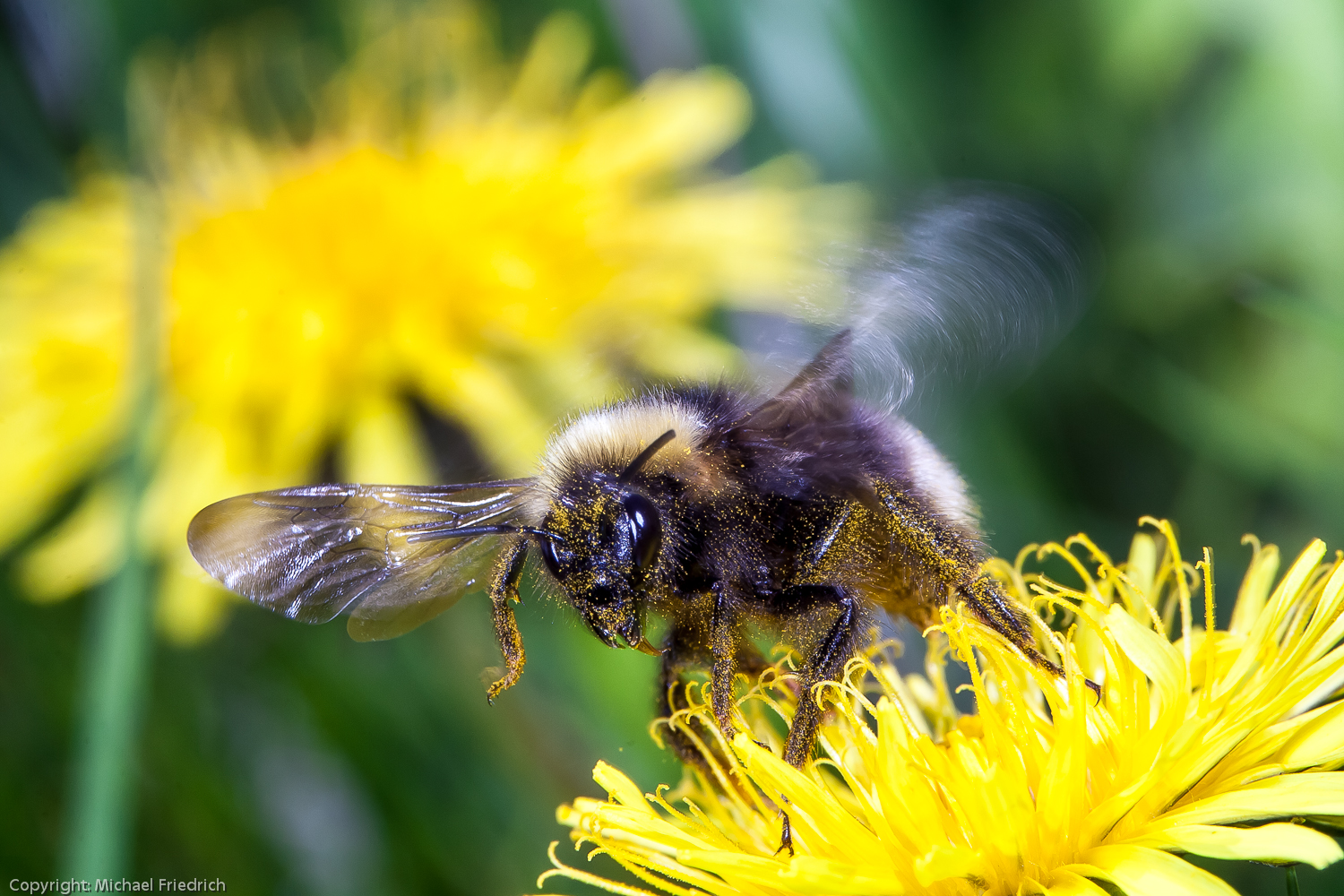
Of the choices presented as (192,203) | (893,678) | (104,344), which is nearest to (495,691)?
(893,678)

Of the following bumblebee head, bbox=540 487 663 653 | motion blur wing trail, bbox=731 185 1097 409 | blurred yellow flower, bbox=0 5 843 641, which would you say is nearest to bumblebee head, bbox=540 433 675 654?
bumblebee head, bbox=540 487 663 653

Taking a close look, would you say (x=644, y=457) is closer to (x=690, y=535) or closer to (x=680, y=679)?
(x=690, y=535)

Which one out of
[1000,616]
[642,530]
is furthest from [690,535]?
[1000,616]

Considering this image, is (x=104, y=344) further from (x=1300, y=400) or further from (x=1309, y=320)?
(x=1300, y=400)

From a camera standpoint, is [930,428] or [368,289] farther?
[368,289]

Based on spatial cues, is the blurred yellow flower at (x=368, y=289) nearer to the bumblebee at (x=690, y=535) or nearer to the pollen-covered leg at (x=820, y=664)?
the bumblebee at (x=690, y=535)

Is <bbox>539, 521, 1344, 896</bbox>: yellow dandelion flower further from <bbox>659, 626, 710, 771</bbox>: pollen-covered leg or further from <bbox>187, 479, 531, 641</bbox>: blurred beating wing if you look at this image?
<bbox>187, 479, 531, 641</bbox>: blurred beating wing

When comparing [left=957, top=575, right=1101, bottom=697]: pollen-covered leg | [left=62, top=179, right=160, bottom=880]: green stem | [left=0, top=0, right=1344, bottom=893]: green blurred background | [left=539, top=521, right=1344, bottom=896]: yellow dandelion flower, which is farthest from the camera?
[left=0, top=0, right=1344, bottom=893]: green blurred background
